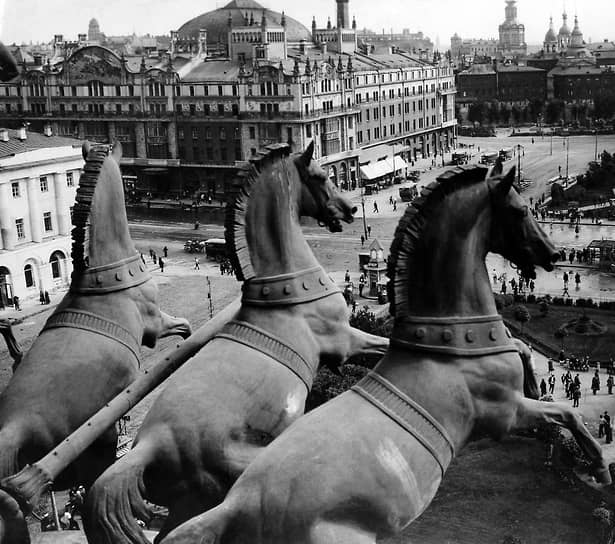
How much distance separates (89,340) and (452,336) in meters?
4.66

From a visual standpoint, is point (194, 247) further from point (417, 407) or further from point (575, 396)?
point (417, 407)

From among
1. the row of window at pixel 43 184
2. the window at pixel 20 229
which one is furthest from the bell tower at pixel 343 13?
the window at pixel 20 229

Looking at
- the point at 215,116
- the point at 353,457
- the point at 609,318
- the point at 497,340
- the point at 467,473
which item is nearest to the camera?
the point at 353,457

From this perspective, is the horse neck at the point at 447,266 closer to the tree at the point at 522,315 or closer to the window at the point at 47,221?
the tree at the point at 522,315

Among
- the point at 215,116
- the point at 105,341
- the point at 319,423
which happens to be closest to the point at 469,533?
the point at 105,341

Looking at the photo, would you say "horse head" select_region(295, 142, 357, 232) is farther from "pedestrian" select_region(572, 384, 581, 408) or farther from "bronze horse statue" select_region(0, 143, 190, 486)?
"pedestrian" select_region(572, 384, 581, 408)

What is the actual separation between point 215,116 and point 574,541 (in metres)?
63.4

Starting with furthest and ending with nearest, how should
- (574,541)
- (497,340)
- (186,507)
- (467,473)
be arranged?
(467,473)
(574,541)
(186,507)
(497,340)

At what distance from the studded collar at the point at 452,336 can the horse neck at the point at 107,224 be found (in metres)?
4.47

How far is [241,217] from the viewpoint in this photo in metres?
11.2

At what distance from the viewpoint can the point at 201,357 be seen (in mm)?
10734

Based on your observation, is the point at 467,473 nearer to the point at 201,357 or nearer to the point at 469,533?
the point at 469,533

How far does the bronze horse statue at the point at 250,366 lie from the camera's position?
32.2 ft

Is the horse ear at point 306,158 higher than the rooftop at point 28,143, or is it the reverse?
the horse ear at point 306,158
